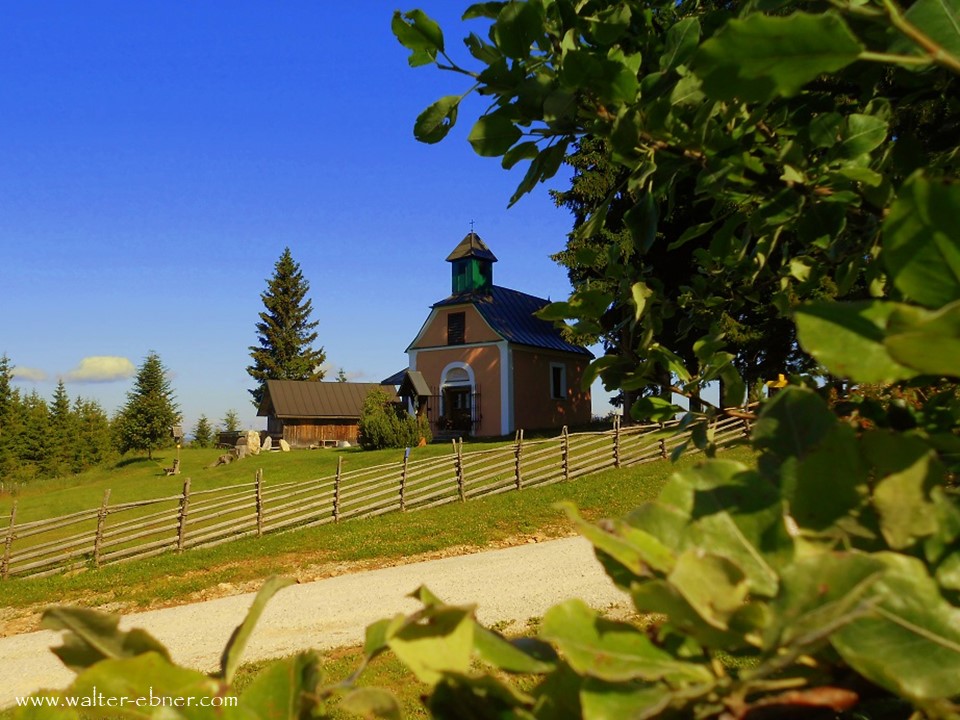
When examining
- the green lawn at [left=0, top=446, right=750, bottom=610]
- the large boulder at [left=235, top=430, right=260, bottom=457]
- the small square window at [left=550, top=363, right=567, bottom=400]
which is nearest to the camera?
the green lawn at [left=0, top=446, right=750, bottom=610]

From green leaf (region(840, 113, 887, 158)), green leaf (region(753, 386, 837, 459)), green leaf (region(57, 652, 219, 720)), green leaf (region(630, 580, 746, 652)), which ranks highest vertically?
green leaf (region(840, 113, 887, 158))

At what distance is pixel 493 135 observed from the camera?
136 centimetres

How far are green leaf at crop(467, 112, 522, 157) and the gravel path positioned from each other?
6.96 m

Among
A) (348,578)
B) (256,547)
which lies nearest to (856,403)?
(348,578)

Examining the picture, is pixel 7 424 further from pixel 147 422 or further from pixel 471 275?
pixel 471 275

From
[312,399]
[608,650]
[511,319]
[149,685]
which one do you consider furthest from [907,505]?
[312,399]

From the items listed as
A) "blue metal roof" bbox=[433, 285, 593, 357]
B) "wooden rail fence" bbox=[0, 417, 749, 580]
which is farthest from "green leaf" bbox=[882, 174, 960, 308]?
"blue metal roof" bbox=[433, 285, 593, 357]

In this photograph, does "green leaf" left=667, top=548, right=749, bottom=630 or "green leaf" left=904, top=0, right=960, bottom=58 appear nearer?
"green leaf" left=667, top=548, right=749, bottom=630

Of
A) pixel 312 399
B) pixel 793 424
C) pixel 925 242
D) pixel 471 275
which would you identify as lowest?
pixel 793 424

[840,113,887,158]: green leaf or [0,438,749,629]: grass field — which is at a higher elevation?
[840,113,887,158]: green leaf

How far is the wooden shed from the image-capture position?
42062 millimetres

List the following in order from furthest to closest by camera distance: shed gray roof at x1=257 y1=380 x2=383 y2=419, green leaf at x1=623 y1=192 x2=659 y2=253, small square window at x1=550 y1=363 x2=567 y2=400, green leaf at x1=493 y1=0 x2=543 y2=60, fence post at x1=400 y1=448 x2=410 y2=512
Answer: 1. shed gray roof at x1=257 y1=380 x2=383 y2=419
2. small square window at x1=550 y1=363 x2=567 y2=400
3. fence post at x1=400 y1=448 x2=410 y2=512
4. green leaf at x1=623 y1=192 x2=659 y2=253
5. green leaf at x1=493 y1=0 x2=543 y2=60

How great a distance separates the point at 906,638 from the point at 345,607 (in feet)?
33.4

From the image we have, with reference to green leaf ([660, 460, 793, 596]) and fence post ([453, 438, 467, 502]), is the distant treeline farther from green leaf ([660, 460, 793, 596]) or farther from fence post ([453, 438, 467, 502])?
green leaf ([660, 460, 793, 596])
